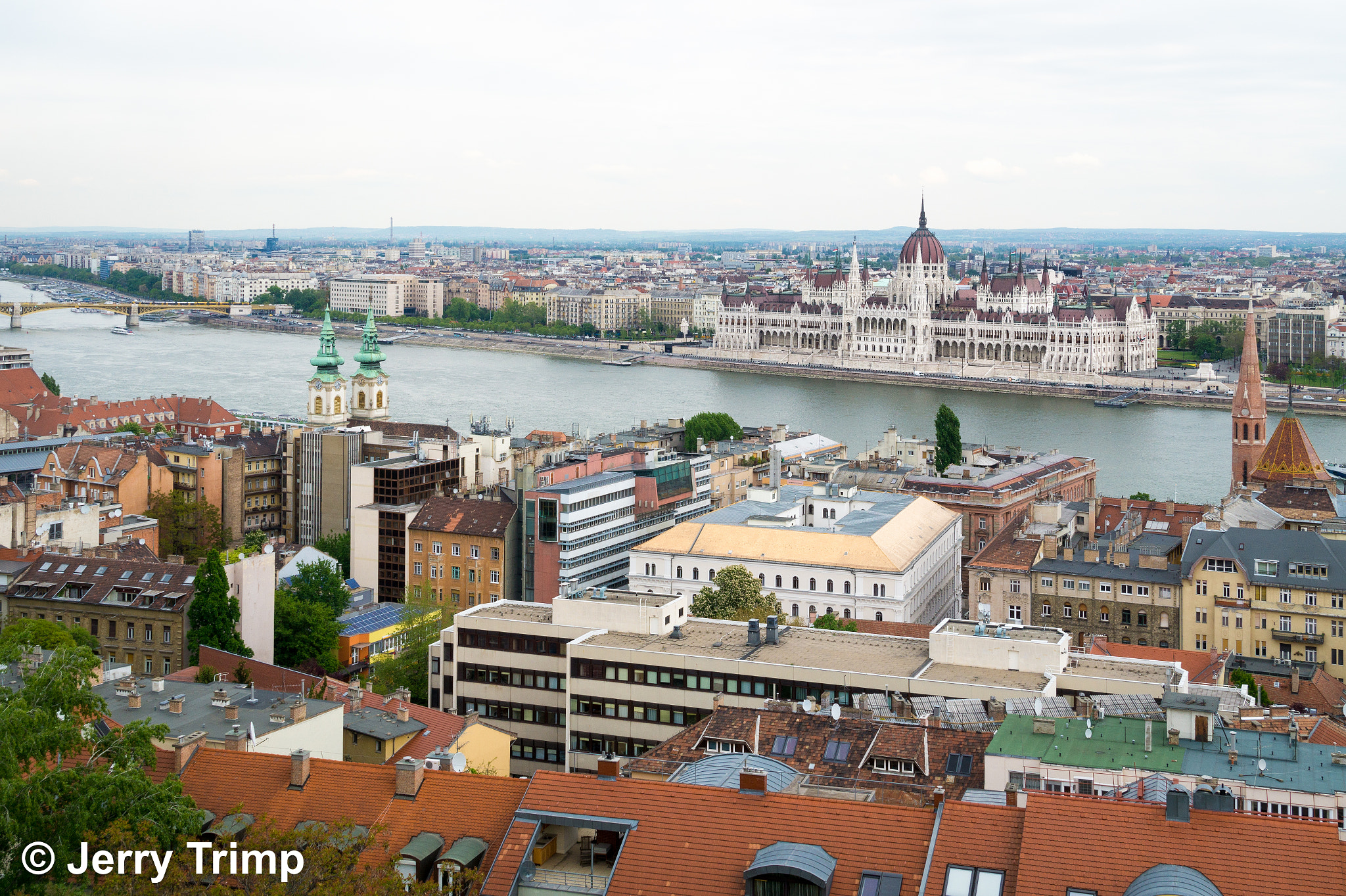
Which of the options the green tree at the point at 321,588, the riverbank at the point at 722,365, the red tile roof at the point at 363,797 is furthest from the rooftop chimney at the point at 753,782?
the riverbank at the point at 722,365

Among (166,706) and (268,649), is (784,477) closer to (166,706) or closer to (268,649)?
(268,649)

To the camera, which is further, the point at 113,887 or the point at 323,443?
the point at 323,443

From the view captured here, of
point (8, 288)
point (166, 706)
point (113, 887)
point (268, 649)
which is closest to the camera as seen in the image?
point (113, 887)

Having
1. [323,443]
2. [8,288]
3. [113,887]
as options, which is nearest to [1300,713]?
[113,887]

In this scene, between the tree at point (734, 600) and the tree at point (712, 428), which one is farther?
the tree at point (712, 428)

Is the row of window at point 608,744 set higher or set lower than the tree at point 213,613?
lower

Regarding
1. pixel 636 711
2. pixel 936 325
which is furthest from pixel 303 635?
pixel 936 325

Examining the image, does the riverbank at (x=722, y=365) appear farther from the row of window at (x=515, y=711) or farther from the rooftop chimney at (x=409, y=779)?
the rooftop chimney at (x=409, y=779)

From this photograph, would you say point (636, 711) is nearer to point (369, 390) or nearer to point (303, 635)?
point (303, 635)
